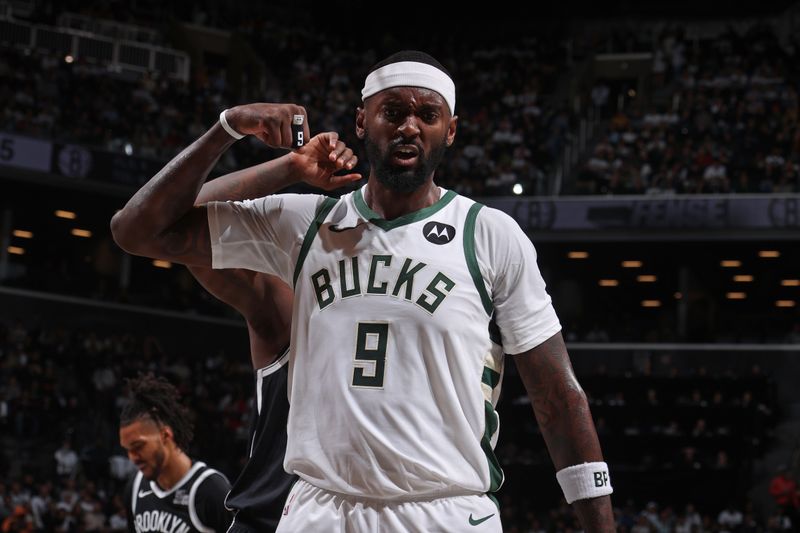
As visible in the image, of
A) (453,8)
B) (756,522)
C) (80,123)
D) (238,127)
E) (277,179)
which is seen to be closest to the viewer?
(238,127)

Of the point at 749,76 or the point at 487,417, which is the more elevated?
the point at 749,76

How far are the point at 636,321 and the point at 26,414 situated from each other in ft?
49.4

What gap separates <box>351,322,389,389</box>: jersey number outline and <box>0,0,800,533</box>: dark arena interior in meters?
14.1

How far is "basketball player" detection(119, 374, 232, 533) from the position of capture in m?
5.91

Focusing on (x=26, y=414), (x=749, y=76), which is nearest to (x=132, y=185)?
(x=26, y=414)

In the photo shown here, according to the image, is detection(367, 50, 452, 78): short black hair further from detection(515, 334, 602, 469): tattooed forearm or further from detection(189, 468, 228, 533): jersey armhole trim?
detection(189, 468, 228, 533): jersey armhole trim

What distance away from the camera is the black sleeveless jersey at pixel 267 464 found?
176 inches

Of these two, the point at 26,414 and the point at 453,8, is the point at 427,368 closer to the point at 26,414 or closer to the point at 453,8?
the point at 26,414

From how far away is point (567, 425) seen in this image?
3258 millimetres

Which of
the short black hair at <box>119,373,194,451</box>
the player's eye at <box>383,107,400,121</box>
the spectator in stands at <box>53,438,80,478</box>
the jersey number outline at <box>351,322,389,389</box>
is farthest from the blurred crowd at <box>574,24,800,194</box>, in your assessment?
the jersey number outline at <box>351,322,389,389</box>

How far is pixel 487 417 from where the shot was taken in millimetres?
3264

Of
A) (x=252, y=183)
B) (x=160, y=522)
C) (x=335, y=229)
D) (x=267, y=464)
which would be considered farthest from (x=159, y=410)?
(x=335, y=229)

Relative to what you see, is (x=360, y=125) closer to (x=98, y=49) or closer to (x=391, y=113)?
(x=391, y=113)

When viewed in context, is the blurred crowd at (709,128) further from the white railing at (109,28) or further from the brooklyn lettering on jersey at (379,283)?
the brooklyn lettering on jersey at (379,283)
